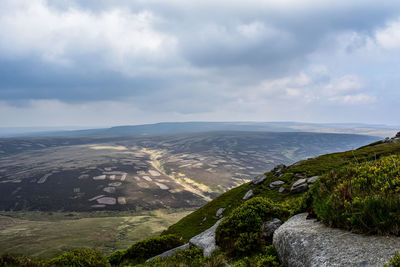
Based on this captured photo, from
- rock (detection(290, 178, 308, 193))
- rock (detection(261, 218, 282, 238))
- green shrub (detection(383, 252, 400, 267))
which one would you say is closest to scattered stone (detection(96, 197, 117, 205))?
rock (detection(290, 178, 308, 193))

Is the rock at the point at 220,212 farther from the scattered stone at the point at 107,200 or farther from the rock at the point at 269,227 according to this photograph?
the scattered stone at the point at 107,200

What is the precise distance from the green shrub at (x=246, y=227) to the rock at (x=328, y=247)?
2.35 meters

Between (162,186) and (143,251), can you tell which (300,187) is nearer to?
(143,251)

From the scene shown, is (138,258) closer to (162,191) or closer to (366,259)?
(366,259)

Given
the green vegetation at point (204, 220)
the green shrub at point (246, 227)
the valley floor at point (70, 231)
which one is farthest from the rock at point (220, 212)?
the valley floor at point (70, 231)

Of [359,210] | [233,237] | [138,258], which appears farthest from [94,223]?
[359,210]

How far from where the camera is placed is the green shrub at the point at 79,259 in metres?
10.9

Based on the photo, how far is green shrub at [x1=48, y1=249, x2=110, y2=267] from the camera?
10.9 meters

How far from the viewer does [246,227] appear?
35.8 ft

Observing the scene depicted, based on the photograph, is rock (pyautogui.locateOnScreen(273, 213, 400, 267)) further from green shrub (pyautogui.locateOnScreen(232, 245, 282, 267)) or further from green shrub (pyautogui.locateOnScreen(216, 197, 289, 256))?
green shrub (pyautogui.locateOnScreen(216, 197, 289, 256))

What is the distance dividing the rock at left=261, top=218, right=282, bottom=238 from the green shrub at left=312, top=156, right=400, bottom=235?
9.37 ft

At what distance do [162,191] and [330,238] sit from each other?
182911mm

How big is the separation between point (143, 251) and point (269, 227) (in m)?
11.8

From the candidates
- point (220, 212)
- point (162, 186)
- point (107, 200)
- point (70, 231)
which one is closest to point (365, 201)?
point (220, 212)
